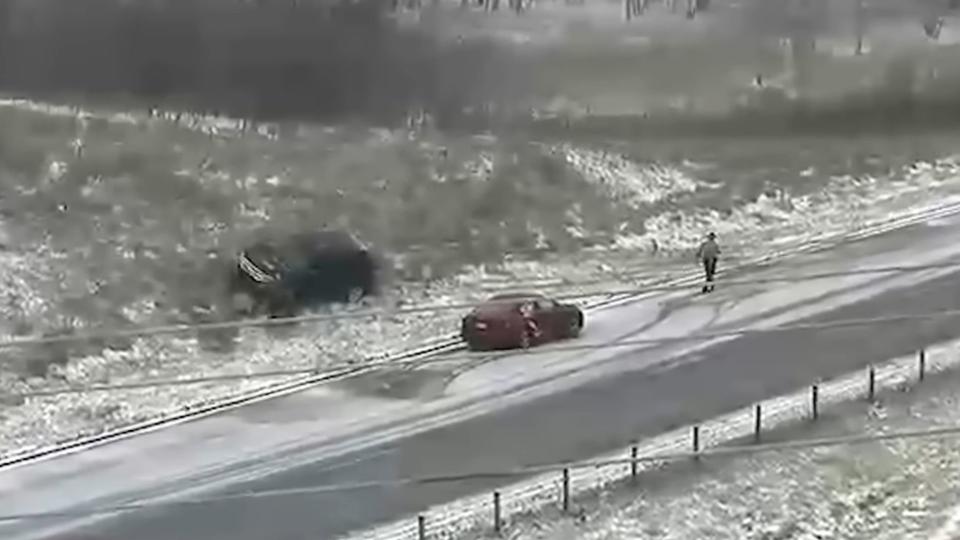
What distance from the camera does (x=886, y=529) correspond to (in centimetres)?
424

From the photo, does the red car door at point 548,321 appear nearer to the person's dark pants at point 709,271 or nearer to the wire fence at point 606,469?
the person's dark pants at point 709,271

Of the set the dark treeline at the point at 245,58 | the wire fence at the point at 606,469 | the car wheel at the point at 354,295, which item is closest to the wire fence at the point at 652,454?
the wire fence at the point at 606,469

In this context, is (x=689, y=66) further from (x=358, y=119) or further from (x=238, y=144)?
(x=238, y=144)

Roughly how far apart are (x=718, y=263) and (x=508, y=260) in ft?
2.96

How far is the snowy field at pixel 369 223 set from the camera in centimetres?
545

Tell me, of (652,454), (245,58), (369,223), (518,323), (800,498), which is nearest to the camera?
(800,498)

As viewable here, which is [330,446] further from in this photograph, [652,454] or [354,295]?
[354,295]

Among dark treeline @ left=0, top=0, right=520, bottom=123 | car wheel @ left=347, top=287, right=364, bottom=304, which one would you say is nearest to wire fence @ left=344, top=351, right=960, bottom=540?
dark treeline @ left=0, top=0, right=520, bottom=123

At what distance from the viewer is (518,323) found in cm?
557

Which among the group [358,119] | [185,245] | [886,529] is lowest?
[886,529]

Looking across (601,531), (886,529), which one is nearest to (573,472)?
(601,531)

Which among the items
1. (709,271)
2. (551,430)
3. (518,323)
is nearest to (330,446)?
(551,430)

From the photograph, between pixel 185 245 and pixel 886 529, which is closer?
pixel 886 529

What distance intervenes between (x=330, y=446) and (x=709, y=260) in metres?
2.18
